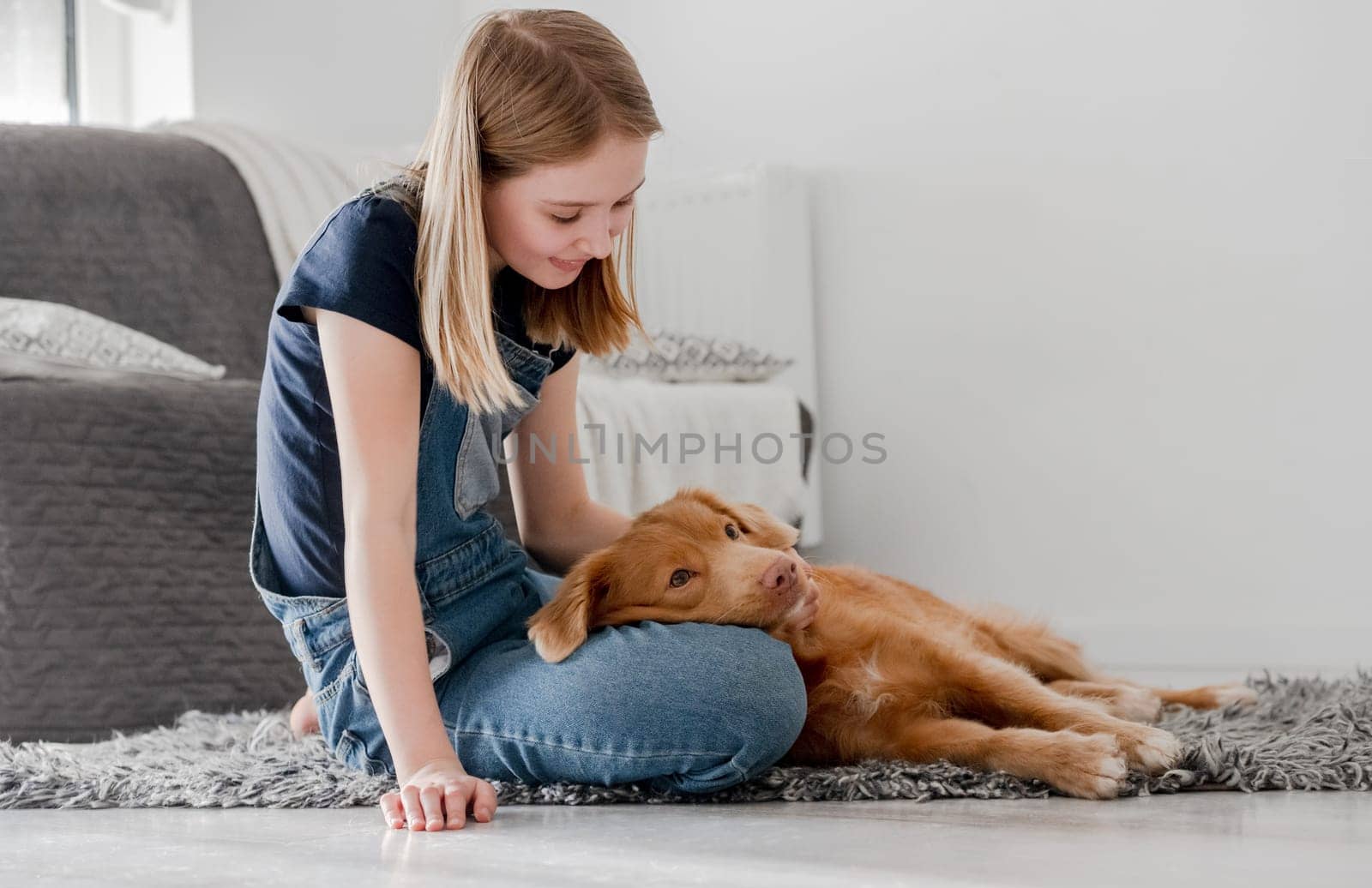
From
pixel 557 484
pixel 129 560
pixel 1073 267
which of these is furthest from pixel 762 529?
pixel 1073 267

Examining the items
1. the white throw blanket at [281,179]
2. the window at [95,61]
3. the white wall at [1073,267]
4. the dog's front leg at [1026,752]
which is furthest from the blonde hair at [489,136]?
Result: the window at [95,61]

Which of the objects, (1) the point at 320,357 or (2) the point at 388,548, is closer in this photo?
(2) the point at 388,548

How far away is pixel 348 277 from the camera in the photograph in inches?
49.3

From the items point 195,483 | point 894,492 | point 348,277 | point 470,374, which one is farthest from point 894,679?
point 894,492

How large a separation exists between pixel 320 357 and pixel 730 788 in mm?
608

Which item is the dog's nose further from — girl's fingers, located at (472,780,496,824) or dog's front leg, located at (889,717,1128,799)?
girl's fingers, located at (472,780,496,824)

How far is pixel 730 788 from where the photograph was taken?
Answer: 1.33 meters

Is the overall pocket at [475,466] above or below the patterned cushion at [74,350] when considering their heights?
below

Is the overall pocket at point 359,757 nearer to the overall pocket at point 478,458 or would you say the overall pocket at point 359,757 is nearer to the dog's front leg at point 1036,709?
the overall pocket at point 478,458

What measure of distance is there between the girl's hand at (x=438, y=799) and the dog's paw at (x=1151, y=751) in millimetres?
630

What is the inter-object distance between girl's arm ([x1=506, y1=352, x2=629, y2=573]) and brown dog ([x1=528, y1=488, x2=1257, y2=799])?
189 millimetres

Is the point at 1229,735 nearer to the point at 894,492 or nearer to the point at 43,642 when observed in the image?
the point at 43,642

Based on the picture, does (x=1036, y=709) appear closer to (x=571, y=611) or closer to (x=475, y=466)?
(x=571, y=611)

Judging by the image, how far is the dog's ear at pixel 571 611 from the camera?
1.29 meters
